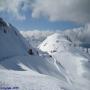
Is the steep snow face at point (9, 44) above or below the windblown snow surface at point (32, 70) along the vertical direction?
above

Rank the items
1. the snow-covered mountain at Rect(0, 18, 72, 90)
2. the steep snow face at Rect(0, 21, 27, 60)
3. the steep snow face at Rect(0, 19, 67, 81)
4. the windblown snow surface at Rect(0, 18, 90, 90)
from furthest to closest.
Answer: the steep snow face at Rect(0, 21, 27, 60) < the steep snow face at Rect(0, 19, 67, 81) < the windblown snow surface at Rect(0, 18, 90, 90) < the snow-covered mountain at Rect(0, 18, 72, 90)

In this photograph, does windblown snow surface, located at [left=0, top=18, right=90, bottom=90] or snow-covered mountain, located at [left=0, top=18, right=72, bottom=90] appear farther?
windblown snow surface, located at [left=0, top=18, right=90, bottom=90]

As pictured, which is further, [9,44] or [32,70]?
[9,44]

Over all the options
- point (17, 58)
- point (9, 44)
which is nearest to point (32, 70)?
point (17, 58)

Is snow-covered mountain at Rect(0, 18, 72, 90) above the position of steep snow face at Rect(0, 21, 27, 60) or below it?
below

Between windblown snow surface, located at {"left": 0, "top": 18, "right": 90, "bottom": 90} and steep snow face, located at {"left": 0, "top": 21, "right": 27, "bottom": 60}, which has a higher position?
steep snow face, located at {"left": 0, "top": 21, "right": 27, "bottom": 60}

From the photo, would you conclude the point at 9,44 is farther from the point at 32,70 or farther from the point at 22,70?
the point at 22,70

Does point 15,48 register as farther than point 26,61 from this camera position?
Yes

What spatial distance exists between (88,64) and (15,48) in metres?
27.4

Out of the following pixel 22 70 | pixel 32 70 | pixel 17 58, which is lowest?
pixel 32 70

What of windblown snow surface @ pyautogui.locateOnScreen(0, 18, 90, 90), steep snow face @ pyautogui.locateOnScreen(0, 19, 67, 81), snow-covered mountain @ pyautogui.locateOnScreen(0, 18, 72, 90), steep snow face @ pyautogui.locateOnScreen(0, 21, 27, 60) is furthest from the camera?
steep snow face @ pyautogui.locateOnScreen(0, 21, 27, 60)

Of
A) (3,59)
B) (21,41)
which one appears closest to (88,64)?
(21,41)

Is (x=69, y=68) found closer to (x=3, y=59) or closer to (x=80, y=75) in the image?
(x=80, y=75)

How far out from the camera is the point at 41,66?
51562 millimetres
